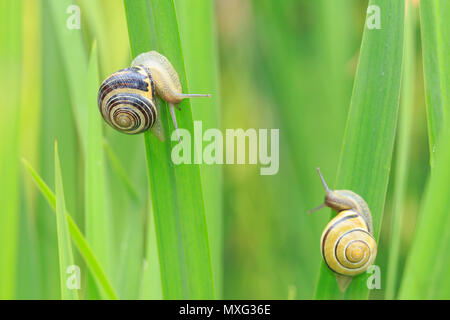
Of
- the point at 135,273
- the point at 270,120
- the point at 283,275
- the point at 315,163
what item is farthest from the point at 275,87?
the point at 135,273

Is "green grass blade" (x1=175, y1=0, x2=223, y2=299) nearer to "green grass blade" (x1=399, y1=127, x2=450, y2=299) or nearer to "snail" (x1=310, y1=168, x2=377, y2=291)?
"snail" (x1=310, y1=168, x2=377, y2=291)

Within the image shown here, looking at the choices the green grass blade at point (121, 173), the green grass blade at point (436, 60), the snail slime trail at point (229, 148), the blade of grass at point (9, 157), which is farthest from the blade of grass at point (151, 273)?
the green grass blade at point (436, 60)

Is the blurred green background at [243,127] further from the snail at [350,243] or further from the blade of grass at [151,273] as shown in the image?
the snail at [350,243]

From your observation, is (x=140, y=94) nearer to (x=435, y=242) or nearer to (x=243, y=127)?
(x=435, y=242)

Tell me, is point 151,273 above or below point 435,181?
below

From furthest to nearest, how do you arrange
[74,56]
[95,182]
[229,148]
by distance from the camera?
[229,148]
[74,56]
[95,182]

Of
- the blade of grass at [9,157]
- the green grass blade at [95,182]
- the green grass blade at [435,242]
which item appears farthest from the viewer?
the blade of grass at [9,157]

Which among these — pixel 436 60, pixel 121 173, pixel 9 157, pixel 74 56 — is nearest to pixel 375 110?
pixel 436 60
